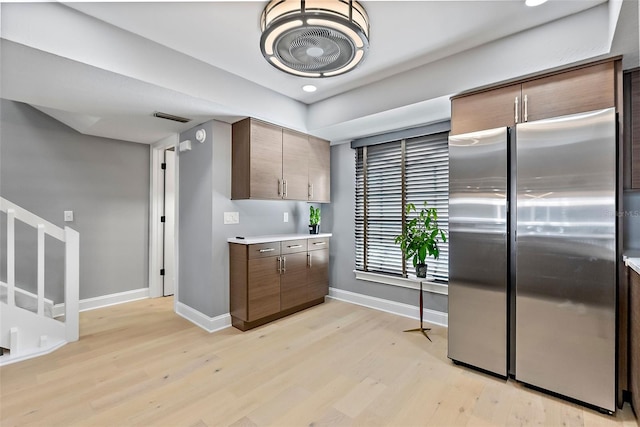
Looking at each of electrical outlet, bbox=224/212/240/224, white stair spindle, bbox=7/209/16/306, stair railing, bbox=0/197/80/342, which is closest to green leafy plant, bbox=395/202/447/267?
electrical outlet, bbox=224/212/240/224

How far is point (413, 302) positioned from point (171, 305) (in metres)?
3.18

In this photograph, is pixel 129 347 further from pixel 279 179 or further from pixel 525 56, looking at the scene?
pixel 525 56

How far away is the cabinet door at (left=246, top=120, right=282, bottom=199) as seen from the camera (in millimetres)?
3211

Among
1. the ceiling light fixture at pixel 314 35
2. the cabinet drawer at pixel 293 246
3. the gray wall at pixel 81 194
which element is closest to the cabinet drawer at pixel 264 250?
the cabinet drawer at pixel 293 246

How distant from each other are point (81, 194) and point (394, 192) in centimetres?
399

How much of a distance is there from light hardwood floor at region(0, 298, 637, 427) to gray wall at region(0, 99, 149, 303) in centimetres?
107

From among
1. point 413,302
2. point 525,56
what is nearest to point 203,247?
point 413,302

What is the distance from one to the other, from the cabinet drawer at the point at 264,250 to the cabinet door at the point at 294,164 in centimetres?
62

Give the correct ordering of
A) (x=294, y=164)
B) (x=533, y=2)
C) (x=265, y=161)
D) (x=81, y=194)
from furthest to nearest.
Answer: (x=81, y=194) → (x=294, y=164) → (x=265, y=161) → (x=533, y=2)

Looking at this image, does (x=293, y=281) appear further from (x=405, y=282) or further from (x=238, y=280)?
(x=405, y=282)

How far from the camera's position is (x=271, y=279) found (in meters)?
3.34

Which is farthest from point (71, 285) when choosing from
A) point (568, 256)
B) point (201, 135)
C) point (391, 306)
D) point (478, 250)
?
point (568, 256)

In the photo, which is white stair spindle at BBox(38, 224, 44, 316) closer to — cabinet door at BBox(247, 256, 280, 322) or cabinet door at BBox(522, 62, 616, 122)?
cabinet door at BBox(247, 256, 280, 322)

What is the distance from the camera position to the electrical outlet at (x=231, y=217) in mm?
3332
